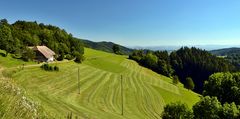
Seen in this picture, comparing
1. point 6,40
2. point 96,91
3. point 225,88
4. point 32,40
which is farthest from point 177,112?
point 32,40

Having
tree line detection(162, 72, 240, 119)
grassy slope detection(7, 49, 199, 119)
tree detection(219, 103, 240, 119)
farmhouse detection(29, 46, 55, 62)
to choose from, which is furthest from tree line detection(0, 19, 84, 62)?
tree detection(219, 103, 240, 119)

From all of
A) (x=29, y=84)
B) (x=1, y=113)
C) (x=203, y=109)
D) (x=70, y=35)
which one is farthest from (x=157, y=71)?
(x=1, y=113)

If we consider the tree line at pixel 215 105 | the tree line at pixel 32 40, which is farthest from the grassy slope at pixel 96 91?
the tree line at pixel 32 40

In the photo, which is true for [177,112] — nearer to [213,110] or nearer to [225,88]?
Result: [213,110]

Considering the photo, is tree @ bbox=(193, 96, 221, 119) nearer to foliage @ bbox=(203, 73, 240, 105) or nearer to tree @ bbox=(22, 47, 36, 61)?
foliage @ bbox=(203, 73, 240, 105)

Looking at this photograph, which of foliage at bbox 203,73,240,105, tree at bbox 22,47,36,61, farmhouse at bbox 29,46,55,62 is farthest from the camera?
farmhouse at bbox 29,46,55,62
